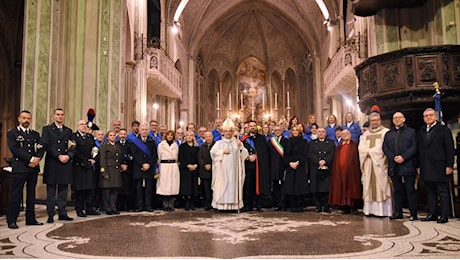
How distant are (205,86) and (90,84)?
1695cm

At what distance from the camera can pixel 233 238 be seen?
4531mm

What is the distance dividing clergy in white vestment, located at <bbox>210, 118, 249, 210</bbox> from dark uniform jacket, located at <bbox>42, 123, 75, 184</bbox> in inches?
97.8

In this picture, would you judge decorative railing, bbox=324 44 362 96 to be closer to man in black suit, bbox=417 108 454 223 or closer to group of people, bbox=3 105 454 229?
group of people, bbox=3 105 454 229

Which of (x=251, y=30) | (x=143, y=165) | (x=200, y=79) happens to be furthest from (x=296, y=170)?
(x=251, y=30)

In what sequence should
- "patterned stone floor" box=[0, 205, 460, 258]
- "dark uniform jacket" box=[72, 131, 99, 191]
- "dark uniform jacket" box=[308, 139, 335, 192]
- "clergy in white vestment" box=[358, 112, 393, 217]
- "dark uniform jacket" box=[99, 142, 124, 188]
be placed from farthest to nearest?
"dark uniform jacket" box=[308, 139, 335, 192]
"dark uniform jacket" box=[99, 142, 124, 188]
"clergy in white vestment" box=[358, 112, 393, 217]
"dark uniform jacket" box=[72, 131, 99, 191]
"patterned stone floor" box=[0, 205, 460, 258]

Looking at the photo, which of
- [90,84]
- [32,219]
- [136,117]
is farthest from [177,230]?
[136,117]

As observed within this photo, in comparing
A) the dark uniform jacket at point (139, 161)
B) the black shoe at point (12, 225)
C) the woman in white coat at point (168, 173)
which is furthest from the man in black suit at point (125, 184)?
the black shoe at point (12, 225)

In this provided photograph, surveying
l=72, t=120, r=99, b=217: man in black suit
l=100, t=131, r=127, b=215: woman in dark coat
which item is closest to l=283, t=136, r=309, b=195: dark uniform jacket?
l=100, t=131, r=127, b=215: woman in dark coat

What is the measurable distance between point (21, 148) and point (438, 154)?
5.71m

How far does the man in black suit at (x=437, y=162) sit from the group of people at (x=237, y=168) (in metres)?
0.01

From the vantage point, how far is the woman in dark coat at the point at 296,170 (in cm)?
778

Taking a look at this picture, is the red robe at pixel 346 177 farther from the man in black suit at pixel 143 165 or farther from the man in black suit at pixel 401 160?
the man in black suit at pixel 143 165

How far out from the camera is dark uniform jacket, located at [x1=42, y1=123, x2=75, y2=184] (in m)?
6.19

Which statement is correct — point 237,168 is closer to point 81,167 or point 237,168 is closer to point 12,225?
point 81,167
